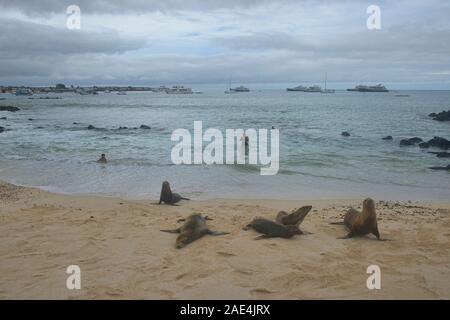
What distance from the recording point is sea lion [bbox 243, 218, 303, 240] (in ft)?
25.2

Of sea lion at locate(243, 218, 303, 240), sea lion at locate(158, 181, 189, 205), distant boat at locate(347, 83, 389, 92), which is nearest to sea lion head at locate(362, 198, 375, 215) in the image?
sea lion at locate(243, 218, 303, 240)

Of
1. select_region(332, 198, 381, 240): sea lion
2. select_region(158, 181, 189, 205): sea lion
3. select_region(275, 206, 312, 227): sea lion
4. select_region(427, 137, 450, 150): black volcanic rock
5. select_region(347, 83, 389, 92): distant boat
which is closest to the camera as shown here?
select_region(332, 198, 381, 240): sea lion

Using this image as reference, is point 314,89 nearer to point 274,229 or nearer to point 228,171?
point 228,171

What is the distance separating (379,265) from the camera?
6.33 metres

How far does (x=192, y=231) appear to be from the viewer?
7598 millimetres

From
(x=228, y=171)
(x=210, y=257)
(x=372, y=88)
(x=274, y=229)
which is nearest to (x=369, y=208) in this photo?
(x=274, y=229)

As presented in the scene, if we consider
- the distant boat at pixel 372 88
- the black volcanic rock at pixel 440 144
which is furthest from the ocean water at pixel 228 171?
the distant boat at pixel 372 88

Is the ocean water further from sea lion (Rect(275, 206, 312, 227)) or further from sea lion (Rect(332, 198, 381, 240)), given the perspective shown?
sea lion (Rect(332, 198, 381, 240))

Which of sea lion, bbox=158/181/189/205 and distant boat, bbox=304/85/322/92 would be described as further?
distant boat, bbox=304/85/322/92

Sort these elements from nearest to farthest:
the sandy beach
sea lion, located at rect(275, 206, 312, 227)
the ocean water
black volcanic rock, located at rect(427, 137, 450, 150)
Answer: the sandy beach, sea lion, located at rect(275, 206, 312, 227), the ocean water, black volcanic rock, located at rect(427, 137, 450, 150)

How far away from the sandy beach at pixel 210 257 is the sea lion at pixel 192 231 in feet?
0.47

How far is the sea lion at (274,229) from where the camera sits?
7.67m

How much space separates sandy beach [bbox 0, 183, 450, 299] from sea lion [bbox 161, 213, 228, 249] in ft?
0.47
